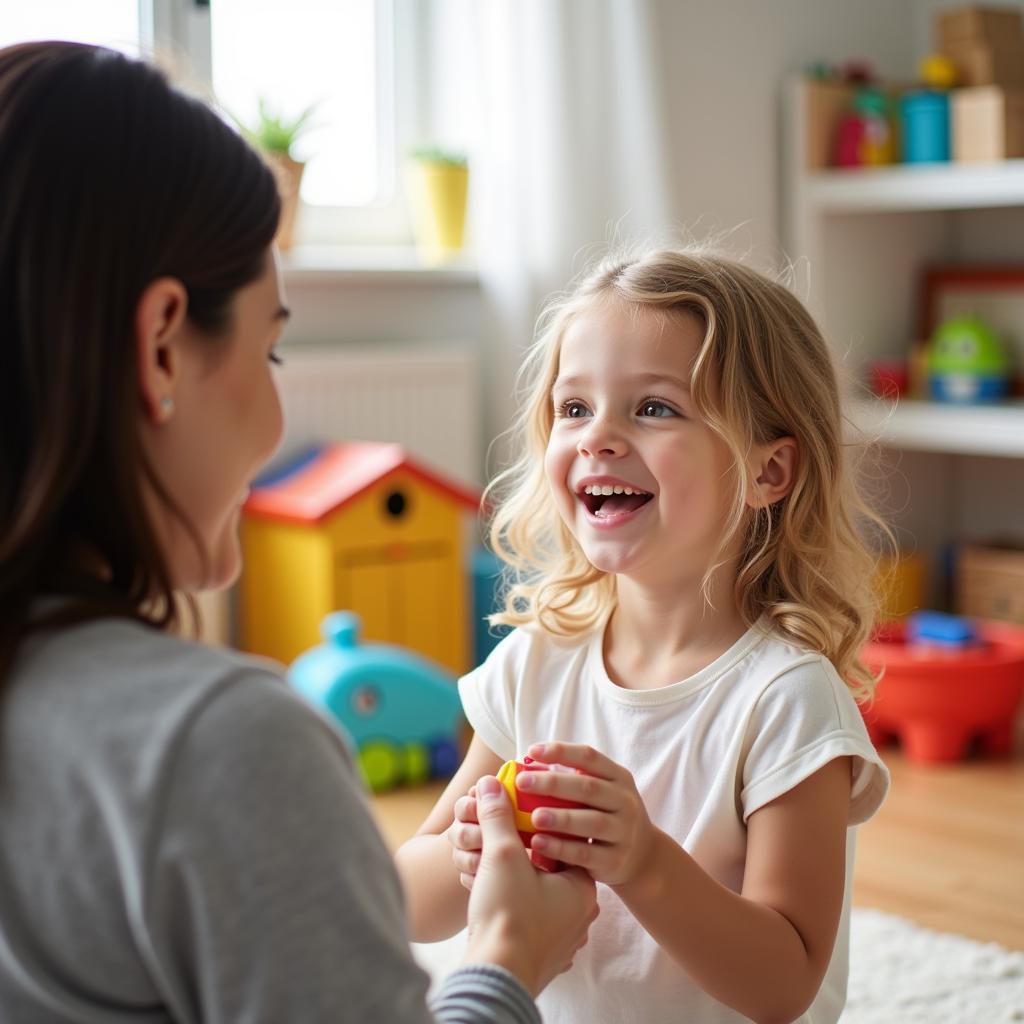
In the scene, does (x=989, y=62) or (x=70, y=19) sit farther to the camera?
(x=989, y=62)

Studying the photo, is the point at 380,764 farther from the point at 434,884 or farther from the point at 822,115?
the point at 822,115

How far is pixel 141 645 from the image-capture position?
0.64 m

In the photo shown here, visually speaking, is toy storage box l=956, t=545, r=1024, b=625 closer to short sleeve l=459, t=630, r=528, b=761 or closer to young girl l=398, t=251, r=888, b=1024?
young girl l=398, t=251, r=888, b=1024

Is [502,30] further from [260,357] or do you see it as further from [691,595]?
[260,357]

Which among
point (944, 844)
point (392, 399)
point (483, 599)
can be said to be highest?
point (392, 399)

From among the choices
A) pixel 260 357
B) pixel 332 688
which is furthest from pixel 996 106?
pixel 260 357

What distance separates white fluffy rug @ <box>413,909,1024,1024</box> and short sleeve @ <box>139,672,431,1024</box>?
45.6 inches

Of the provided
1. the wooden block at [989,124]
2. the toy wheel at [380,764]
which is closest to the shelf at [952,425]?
the wooden block at [989,124]

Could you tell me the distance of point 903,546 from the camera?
3.94 m

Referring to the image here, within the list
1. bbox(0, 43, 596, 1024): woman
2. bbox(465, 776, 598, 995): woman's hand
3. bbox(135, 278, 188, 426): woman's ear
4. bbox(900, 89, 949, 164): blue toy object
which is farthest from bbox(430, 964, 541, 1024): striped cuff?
bbox(900, 89, 949, 164): blue toy object

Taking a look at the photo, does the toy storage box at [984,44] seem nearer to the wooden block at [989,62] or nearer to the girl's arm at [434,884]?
the wooden block at [989,62]

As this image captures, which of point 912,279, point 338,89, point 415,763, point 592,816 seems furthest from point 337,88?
point 592,816

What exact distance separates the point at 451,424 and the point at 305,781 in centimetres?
265

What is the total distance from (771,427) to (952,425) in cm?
227
